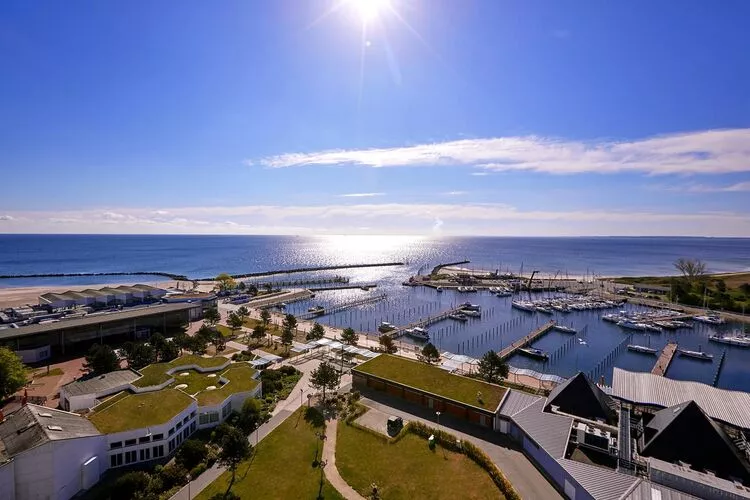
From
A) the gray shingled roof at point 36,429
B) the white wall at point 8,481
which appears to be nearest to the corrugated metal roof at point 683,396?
the gray shingled roof at point 36,429

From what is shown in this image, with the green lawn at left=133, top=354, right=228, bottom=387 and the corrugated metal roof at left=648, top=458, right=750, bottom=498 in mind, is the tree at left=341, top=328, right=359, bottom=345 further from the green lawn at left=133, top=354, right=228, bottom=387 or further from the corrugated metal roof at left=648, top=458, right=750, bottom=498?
the corrugated metal roof at left=648, top=458, right=750, bottom=498

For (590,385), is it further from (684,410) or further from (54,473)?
(54,473)

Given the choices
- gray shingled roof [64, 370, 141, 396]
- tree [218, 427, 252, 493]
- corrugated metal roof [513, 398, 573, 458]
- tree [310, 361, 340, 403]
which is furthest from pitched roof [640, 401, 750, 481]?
gray shingled roof [64, 370, 141, 396]

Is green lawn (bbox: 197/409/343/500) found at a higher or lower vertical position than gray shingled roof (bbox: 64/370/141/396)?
lower

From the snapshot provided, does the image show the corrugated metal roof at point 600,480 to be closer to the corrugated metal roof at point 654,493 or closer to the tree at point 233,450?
the corrugated metal roof at point 654,493

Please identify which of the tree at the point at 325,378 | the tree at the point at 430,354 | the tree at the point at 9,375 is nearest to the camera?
the tree at the point at 9,375
